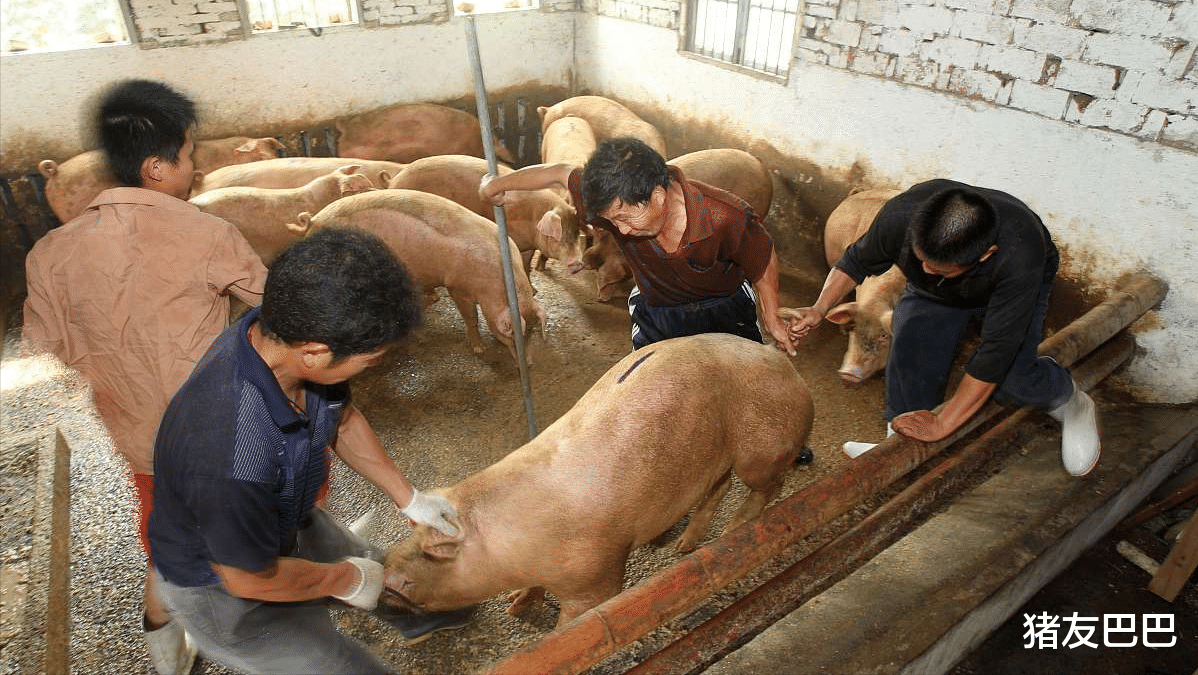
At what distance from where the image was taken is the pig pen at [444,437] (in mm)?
3436

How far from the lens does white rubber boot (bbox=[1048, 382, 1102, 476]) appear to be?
364 centimetres

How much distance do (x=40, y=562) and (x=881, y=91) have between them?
6.52 metres

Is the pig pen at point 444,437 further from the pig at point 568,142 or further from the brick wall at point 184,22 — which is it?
the brick wall at point 184,22

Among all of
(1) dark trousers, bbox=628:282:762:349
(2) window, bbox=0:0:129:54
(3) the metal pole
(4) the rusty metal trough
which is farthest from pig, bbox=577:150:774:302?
(2) window, bbox=0:0:129:54

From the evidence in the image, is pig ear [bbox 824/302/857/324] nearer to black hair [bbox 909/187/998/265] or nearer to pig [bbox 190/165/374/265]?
black hair [bbox 909/187/998/265]

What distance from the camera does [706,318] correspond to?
150 inches

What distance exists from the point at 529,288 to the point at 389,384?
53.9 inches

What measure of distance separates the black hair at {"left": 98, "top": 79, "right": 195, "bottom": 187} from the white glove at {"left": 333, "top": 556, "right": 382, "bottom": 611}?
171 cm

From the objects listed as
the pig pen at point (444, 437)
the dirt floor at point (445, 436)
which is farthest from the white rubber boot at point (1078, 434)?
the pig pen at point (444, 437)

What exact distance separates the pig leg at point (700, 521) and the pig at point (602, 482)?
56 cm

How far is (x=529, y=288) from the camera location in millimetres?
5641

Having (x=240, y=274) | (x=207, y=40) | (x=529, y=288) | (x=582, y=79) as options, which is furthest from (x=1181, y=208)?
(x=207, y=40)

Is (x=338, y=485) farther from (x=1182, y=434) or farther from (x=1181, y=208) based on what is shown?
(x=1181, y=208)

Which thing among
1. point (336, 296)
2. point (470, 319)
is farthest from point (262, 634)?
point (470, 319)
